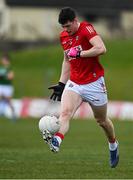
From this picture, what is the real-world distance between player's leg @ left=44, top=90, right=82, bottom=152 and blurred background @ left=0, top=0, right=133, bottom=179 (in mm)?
474

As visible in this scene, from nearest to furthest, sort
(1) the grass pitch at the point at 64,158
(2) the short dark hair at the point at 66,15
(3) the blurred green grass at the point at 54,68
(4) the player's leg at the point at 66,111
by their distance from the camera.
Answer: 1. (1) the grass pitch at the point at 64,158
2. (4) the player's leg at the point at 66,111
3. (2) the short dark hair at the point at 66,15
4. (3) the blurred green grass at the point at 54,68

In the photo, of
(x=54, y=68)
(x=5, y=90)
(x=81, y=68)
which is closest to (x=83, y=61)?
(x=81, y=68)

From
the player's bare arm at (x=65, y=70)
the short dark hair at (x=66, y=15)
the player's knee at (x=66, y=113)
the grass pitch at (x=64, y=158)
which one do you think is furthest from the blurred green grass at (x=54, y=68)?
the short dark hair at (x=66, y=15)

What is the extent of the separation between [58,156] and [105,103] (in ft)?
8.01

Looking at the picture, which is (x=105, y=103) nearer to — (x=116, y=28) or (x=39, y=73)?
(x=39, y=73)

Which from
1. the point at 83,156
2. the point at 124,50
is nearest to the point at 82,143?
the point at 83,156

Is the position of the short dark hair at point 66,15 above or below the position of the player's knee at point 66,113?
above

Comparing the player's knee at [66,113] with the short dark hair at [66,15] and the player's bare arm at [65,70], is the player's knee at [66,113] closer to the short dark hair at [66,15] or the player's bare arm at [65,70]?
the player's bare arm at [65,70]

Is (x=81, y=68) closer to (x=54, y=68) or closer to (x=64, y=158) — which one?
(x=64, y=158)

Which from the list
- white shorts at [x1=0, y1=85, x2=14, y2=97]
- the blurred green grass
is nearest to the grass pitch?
white shorts at [x1=0, y1=85, x2=14, y2=97]

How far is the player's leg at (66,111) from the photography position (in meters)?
12.5

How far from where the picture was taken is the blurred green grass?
1929 inches

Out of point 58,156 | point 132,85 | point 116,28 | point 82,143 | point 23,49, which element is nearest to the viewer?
point 58,156

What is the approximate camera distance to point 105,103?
13445mm
